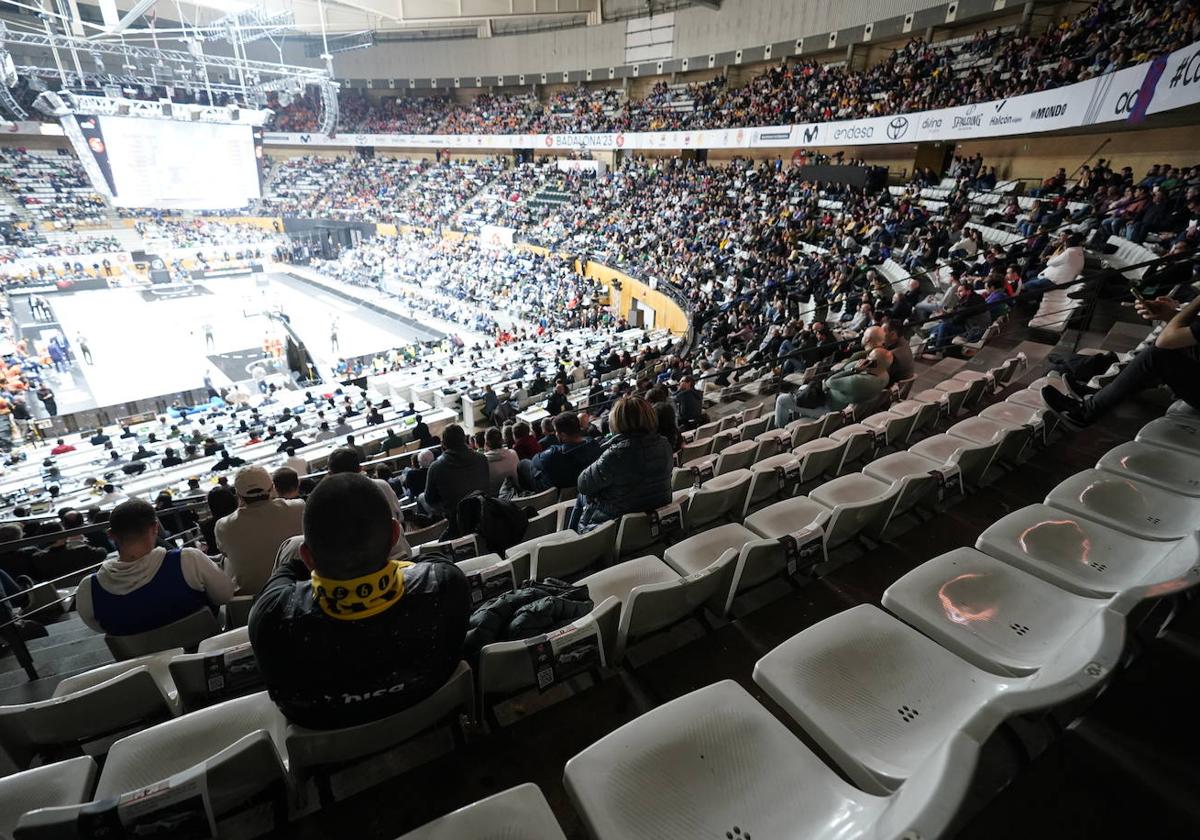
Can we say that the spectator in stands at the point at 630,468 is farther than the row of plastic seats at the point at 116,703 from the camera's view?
Yes

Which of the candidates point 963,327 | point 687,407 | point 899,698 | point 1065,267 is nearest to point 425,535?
point 899,698

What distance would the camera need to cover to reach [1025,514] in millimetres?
2469

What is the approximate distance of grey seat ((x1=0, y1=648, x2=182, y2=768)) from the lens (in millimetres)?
1879

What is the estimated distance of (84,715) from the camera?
6.47 feet

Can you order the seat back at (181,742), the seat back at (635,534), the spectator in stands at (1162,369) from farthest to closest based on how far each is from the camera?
the spectator in stands at (1162,369) < the seat back at (635,534) < the seat back at (181,742)

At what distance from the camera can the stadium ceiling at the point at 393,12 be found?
28.5m

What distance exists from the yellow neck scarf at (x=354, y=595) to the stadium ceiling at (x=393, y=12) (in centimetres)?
3183

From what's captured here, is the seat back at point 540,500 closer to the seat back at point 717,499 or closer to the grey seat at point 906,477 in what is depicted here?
the seat back at point 717,499

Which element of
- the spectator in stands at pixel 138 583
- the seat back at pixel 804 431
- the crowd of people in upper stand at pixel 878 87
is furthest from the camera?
the crowd of people in upper stand at pixel 878 87

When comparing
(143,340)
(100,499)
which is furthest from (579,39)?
(100,499)

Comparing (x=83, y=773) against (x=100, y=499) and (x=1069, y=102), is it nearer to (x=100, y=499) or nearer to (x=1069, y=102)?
(x=100, y=499)

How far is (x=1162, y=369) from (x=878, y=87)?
19.1m

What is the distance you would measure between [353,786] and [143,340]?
90.5ft

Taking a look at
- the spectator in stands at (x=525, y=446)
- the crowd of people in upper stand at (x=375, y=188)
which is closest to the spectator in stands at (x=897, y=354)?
the spectator in stands at (x=525, y=446)
